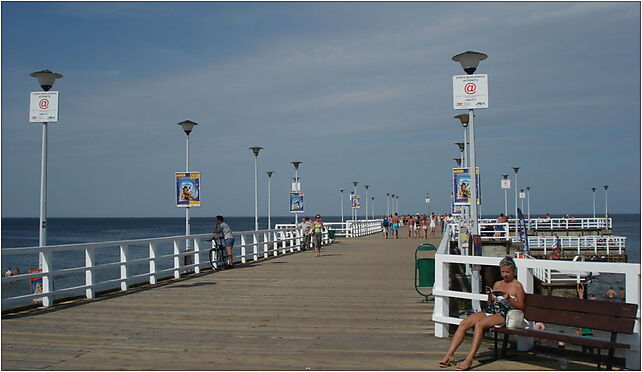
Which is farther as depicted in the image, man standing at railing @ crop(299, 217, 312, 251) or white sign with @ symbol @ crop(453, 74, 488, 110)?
man standing at railing @ crop(299, 217, 312, 251)

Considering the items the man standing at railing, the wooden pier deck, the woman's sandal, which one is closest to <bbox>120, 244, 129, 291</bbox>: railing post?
the wooden pier deck

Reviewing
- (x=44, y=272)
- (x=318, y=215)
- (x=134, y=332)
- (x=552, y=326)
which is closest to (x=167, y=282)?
(x=44, y=272)

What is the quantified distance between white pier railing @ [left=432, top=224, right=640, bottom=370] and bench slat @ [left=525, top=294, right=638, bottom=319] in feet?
0.69

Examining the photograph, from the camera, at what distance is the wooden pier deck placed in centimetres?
777

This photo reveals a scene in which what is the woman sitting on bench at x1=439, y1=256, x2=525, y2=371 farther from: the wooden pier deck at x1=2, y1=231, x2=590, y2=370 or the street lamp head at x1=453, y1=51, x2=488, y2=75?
A: the street lamp head at x1=453, y1=51, x2=488, y2=75

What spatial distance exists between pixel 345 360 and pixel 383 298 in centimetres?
592

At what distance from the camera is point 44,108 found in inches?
524

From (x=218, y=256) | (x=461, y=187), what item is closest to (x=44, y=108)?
(x=218, y=256)

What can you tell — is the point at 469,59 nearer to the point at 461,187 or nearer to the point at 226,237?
the point at 461,187

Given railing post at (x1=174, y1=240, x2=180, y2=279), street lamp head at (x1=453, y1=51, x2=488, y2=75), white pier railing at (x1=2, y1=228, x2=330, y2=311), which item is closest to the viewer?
white pier railing at (x1=2, y1=228, x2=330, y2=311)

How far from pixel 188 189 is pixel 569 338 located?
600 inches

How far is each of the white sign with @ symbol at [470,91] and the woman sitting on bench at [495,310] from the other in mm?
4720

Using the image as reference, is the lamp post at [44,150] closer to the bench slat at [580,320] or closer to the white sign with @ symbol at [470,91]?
the white sign with @ symbol at [470,91]

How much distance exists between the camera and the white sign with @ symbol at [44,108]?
13273 millimetres
